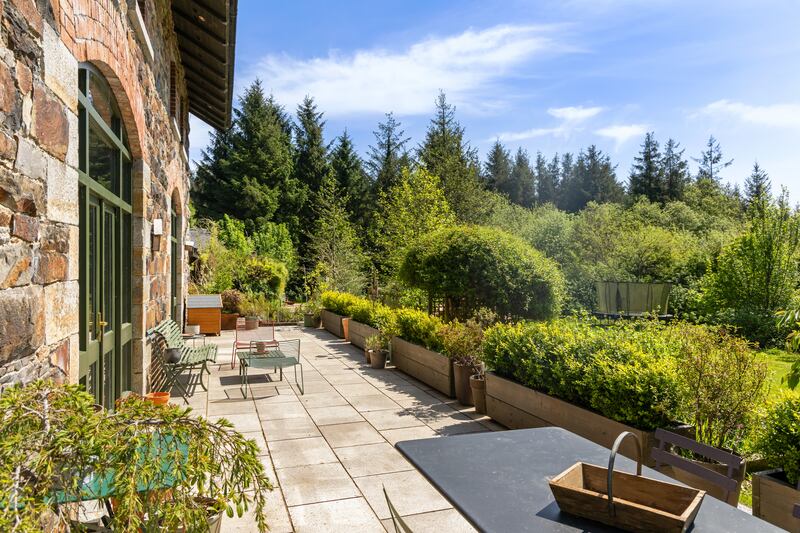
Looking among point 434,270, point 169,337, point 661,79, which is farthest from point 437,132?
point 169,337

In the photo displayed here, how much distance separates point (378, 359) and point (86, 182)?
567 centimetres

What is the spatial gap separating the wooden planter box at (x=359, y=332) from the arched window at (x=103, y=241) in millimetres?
5202

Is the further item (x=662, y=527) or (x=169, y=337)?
(x=169, y=337)

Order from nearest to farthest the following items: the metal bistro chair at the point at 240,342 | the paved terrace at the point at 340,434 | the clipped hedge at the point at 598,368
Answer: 1. the paved terrace at the point at 340,434
2. the clipped hedge at the point at 598,368
3. the metal bistro chair at the point at 240,342

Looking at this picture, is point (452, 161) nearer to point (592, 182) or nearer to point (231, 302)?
point (231, 302)

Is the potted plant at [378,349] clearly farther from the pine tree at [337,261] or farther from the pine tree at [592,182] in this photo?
the pine tree at [592,182]

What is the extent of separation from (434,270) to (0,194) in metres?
7.01

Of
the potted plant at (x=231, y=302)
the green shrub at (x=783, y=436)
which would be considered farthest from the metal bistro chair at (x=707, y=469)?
the potted plant at (x=231, y=302)

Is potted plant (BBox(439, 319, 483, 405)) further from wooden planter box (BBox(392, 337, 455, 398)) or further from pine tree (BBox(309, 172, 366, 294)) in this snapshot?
pine tree (BBox(309, 172, 366, 294))

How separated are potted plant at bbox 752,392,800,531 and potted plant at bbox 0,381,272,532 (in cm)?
287

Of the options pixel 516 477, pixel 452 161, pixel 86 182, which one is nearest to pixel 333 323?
pixel 86 182

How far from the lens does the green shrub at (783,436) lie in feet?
10.2

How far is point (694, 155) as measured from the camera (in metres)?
39.8

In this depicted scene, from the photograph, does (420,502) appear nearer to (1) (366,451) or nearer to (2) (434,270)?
(1) (366,451)
